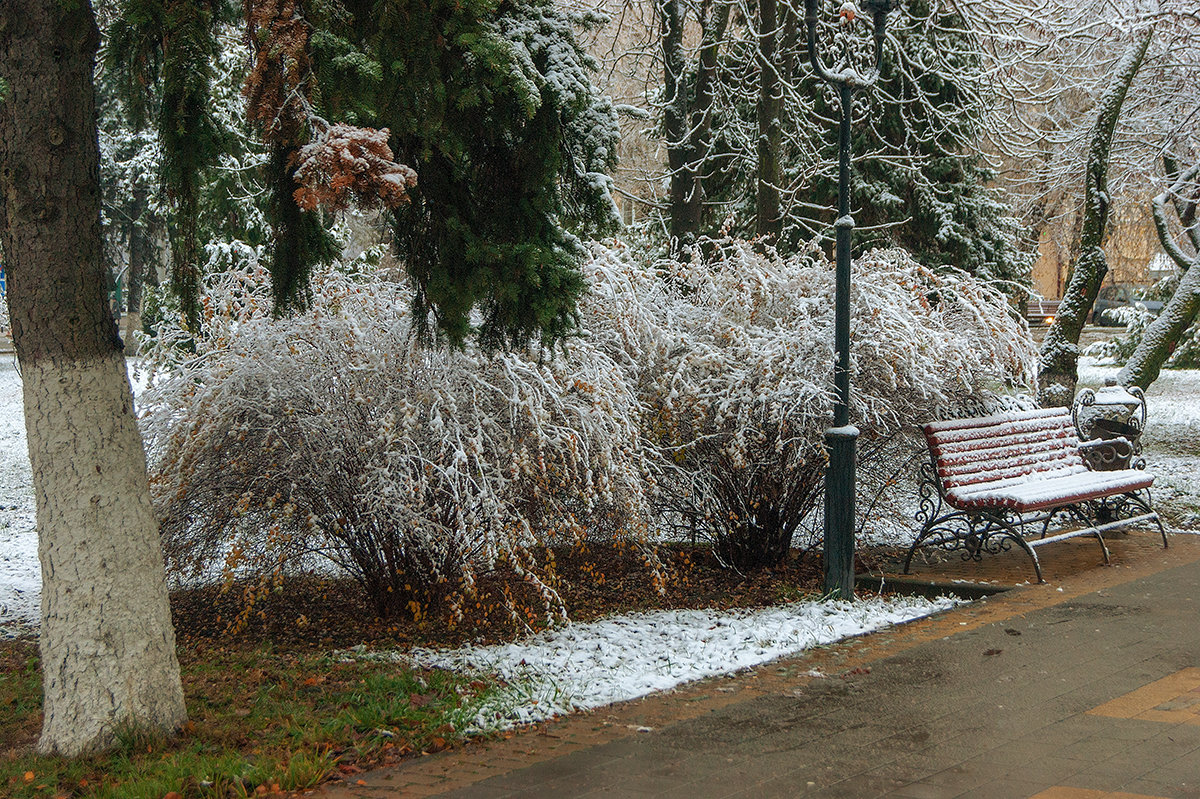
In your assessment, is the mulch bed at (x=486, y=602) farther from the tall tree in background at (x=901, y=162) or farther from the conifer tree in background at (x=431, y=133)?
the tall tree in background at (x=901, y=162)

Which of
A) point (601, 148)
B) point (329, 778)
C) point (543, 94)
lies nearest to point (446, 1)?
point (543, 94)

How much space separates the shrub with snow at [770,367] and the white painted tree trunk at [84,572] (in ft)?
12.0

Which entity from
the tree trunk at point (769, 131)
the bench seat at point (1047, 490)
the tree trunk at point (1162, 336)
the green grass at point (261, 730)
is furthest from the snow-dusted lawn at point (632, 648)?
the tree trunk at point (1162, 336)

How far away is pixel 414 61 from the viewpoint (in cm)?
475

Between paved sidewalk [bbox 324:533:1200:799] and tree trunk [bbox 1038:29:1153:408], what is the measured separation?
7.44m

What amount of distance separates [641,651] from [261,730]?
81.2 inches

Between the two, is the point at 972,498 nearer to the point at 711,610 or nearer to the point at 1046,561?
the point at 1046,561

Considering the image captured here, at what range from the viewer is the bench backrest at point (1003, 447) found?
7.75m

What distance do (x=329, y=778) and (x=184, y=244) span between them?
2.97 metres

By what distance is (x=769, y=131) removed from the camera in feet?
41.7

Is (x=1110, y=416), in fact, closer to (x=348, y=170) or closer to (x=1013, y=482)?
(x=1013, y=482)

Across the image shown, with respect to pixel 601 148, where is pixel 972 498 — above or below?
below

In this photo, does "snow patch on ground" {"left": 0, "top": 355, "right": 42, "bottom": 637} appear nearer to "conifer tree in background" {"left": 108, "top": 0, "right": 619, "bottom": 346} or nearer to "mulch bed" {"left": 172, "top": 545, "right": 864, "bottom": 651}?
"mulch bed" {"left": 172, "top": 545, "right": 864, "bottom": 651}

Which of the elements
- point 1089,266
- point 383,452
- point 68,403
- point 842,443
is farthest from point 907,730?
point 1089,266
